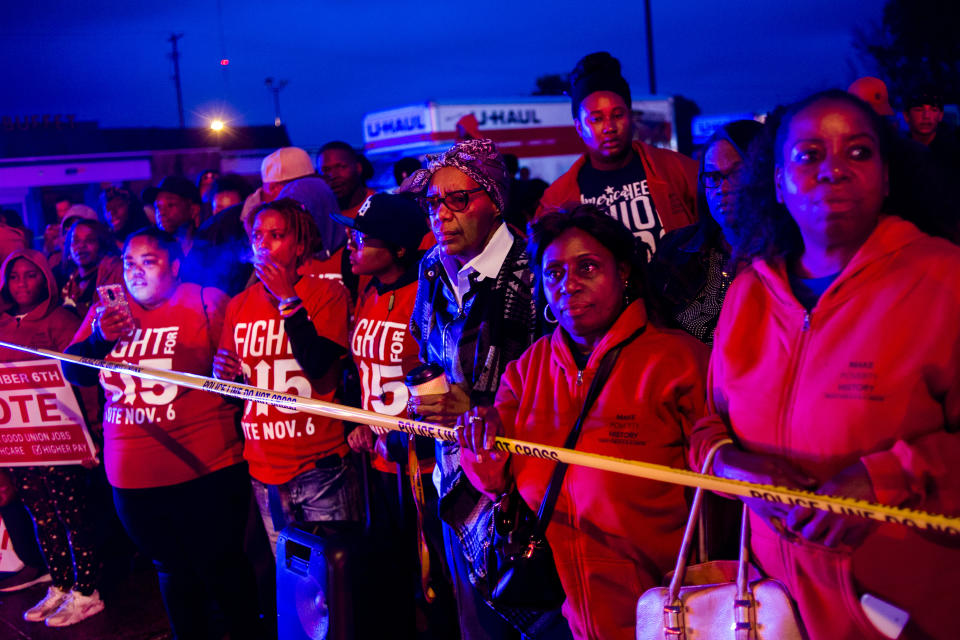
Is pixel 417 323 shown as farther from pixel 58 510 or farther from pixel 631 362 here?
pixel 58 510

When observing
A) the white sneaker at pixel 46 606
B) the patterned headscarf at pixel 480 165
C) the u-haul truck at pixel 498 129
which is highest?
the u-haul truck at pixel 498 129

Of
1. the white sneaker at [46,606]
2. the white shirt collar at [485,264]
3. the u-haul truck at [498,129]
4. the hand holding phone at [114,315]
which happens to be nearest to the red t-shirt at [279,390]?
the hand holding phone at [114,315]

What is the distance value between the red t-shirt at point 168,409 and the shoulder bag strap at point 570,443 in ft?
7.56

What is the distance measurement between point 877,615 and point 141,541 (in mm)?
3464

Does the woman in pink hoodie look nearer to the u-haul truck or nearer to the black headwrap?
the black headwrap

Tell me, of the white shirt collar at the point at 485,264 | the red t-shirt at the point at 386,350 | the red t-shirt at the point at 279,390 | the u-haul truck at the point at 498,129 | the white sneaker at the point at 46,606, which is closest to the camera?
the white shirt collar at the point at 485,264

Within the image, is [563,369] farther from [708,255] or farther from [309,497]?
[309,497]

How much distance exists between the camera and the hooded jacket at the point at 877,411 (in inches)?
65.7

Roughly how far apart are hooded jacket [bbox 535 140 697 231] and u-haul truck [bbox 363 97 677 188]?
13.6 m

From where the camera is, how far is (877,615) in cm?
171

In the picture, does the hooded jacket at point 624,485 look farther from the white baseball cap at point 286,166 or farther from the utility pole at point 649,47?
the utility pole at point 649,47

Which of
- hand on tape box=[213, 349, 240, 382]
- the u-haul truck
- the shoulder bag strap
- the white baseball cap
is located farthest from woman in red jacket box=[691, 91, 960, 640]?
the u-haul truck

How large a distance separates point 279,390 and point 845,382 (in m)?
2.71

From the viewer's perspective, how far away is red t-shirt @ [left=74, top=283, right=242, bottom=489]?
3.99 metres
